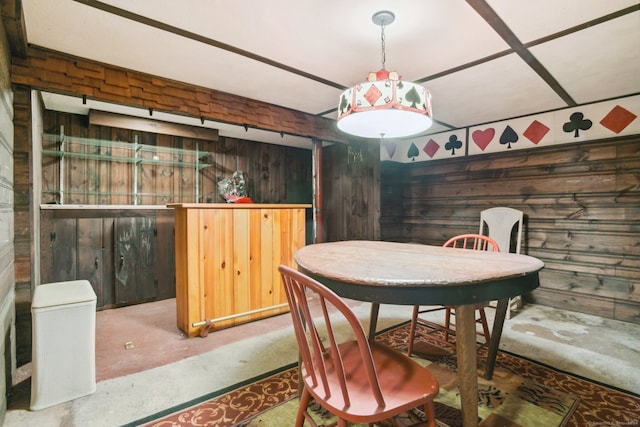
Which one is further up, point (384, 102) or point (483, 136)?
point (483, 136)

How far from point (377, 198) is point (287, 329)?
211 cm

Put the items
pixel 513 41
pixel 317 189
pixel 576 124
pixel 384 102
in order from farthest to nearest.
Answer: pixel 317 189 < pixel 576 124 < pixel 513 41 < pixel 384 102

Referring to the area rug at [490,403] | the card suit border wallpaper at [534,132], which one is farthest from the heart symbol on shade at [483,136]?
the area rug at [490,403]

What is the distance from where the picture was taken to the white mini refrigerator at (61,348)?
1.69 metres

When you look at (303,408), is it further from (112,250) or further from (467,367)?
(112,250)

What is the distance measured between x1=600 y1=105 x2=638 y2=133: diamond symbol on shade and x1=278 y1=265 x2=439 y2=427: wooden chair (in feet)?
11.5

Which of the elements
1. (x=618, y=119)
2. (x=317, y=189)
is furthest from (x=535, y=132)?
(x=317, y=189)

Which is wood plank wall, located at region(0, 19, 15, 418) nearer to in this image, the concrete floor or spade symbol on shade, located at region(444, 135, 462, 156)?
the concrete floor

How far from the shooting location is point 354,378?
1.16m

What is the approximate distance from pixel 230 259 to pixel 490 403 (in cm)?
225

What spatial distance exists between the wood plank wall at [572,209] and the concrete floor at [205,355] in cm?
34

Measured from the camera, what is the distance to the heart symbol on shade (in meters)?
3.91

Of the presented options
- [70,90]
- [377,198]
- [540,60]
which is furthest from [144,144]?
[540,60]

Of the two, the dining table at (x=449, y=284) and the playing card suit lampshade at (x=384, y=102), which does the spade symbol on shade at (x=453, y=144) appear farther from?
the dining table at (x=449, y=284)
